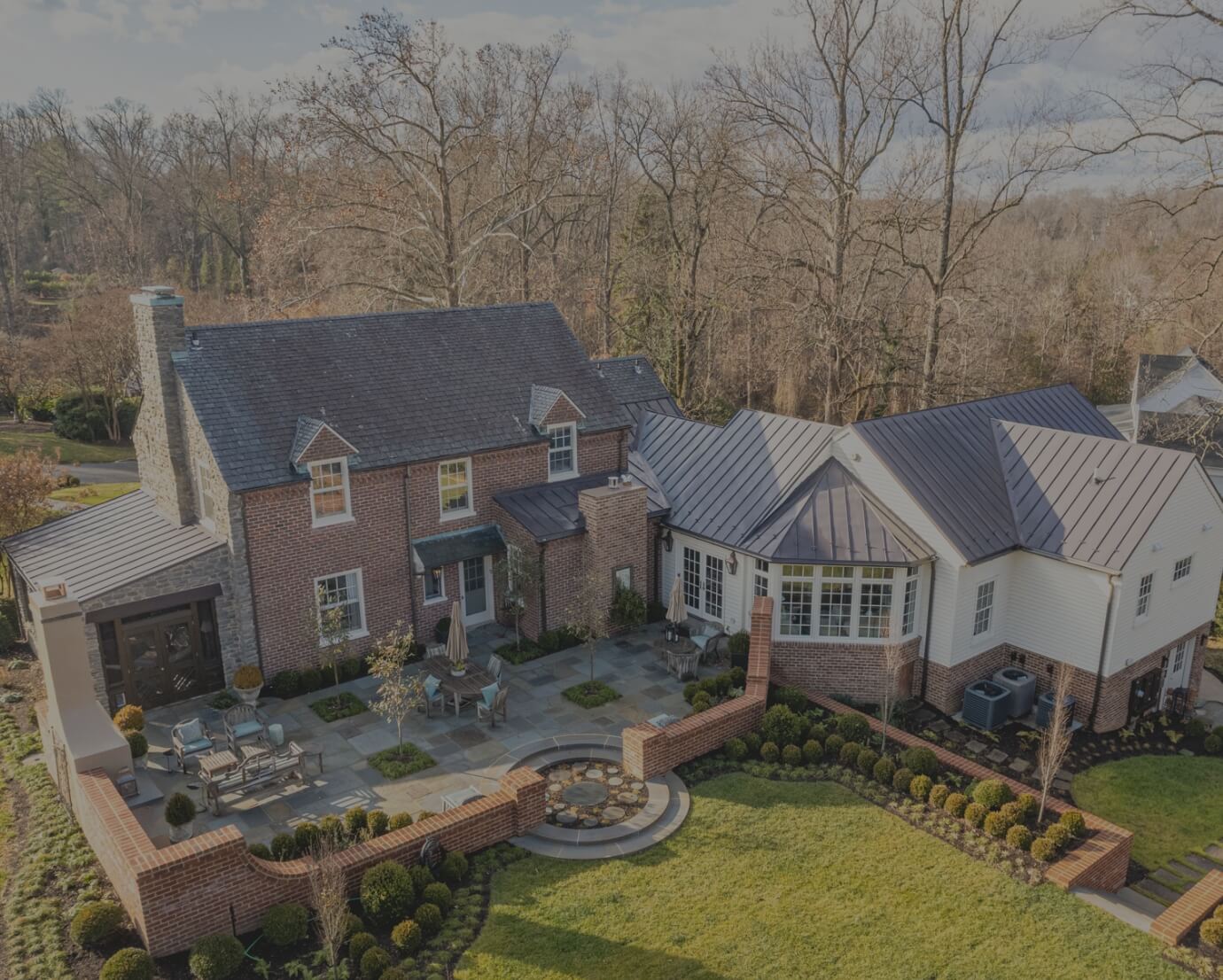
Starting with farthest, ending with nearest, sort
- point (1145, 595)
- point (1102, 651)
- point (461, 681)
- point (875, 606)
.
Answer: point (875, 606) < point (1145, 595) < point (461, 681) < point (1102, 651)

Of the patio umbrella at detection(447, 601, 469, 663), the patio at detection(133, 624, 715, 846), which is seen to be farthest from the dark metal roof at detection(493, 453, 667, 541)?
the patio umbrella at detection(447, 601, 469, 663)

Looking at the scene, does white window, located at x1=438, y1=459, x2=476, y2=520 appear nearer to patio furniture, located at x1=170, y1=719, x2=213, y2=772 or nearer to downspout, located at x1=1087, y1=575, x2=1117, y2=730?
patio furniture, located at x1=170, y1=719, x2=213, y2=772

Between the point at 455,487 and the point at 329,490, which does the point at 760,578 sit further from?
the point at 329,490

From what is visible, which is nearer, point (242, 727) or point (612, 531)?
point (242, 727)

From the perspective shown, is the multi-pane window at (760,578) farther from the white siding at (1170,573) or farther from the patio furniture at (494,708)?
the white siding at (1170,573)

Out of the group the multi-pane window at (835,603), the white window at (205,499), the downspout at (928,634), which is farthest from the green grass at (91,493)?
the downspout at (928,634)

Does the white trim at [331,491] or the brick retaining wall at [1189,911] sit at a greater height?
the white trim at [331,491]

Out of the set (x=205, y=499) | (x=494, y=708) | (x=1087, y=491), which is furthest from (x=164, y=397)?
(x=1087, y=491)

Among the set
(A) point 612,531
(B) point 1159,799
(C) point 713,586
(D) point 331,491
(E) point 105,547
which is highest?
(D) point 331,491
